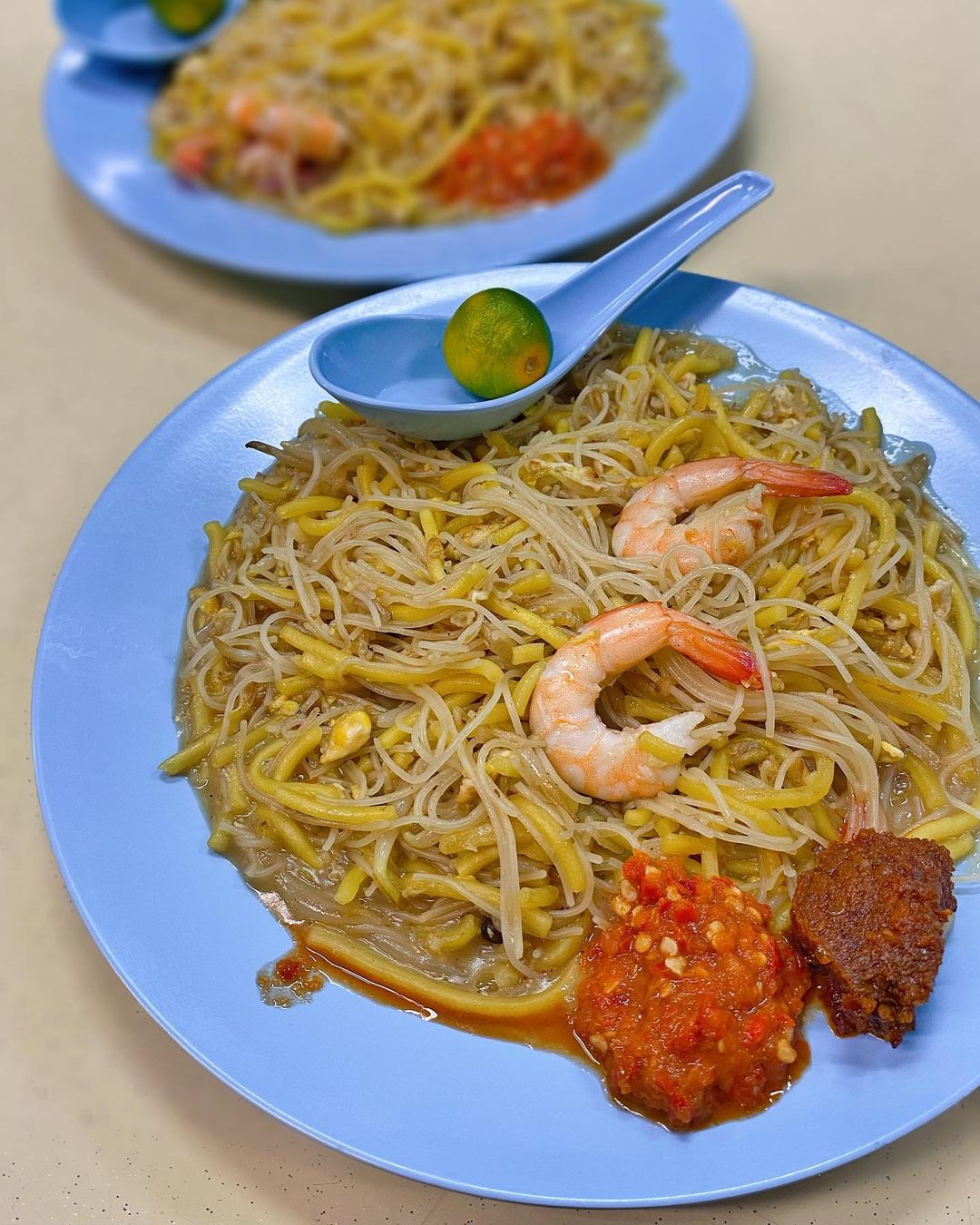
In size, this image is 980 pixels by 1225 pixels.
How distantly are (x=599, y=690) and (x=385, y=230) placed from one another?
246cm

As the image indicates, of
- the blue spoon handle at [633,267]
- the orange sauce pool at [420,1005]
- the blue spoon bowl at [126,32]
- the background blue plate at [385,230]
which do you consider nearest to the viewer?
the orange sauce pool at [420,1005]

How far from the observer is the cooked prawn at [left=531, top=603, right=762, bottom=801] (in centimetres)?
232

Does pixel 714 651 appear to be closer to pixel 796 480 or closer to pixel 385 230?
pixel 796 480

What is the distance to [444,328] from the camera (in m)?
3.02

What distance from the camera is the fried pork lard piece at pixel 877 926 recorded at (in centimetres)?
205

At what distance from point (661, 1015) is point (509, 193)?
3289 mm

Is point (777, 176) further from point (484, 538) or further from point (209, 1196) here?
point (209, 1196)

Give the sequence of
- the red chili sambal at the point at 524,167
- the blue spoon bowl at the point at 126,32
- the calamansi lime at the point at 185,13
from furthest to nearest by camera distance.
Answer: the calamansi lime at the point at 185,13
the blue spoon bowl at the point at 126,32
the red chili sambal at the point at 524,167

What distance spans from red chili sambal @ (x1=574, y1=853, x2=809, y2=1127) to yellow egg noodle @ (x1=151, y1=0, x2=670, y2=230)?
2.99 metres

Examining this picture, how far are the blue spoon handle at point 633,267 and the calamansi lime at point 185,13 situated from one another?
2.98 meters

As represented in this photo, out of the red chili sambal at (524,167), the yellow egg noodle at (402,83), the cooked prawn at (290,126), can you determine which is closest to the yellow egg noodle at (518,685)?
the red chili sambal at (524,167)

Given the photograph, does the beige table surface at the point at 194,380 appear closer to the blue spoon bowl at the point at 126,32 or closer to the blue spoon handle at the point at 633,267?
the blue spoon bowl at the point at 126,32

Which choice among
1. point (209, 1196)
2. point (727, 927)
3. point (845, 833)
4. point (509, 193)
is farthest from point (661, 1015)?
point (509, 193)

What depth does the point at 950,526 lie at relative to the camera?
9.27 feet
